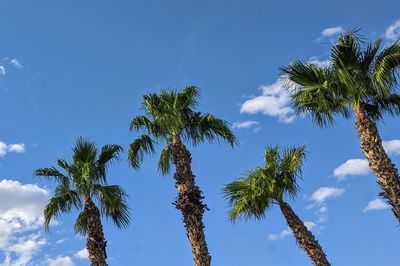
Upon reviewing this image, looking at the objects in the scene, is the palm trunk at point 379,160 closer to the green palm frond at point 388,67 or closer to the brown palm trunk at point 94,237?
the green palm frond at point 388,67

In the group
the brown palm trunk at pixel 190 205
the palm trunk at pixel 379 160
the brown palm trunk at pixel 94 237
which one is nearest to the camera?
the palm trunk at pixel 379 160

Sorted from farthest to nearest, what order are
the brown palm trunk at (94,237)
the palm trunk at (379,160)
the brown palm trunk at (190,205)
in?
1. the brown palm trunk at (94,237)
2. the brown palm trunk at (190,205)
3. the palm trunk at (379,160)

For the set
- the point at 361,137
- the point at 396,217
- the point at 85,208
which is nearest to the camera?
the point at 396,217

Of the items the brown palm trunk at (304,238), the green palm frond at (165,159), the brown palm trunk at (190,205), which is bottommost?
the brown palm trunk at (304,238)

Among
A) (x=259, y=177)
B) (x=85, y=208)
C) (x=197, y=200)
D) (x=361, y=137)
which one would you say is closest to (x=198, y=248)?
(x=197, y=200)

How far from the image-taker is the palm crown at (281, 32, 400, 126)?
16.1 metres

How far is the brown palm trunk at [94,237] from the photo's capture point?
1895 centimetres

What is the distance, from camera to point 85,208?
778 inches

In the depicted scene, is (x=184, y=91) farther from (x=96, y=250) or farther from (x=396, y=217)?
(x=396, y=217)

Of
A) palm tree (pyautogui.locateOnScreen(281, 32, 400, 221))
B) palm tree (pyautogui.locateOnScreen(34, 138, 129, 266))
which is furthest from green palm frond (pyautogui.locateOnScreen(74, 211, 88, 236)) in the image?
palm tree (pyautogui.locateOnScreen(281, 32, 400, 221))

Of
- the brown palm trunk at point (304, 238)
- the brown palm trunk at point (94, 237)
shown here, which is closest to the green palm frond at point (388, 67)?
the brown palm trunk at point (304, 238)

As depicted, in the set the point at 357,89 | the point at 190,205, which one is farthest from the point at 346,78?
the point at 190,205

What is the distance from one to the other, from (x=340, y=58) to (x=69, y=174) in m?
10.6

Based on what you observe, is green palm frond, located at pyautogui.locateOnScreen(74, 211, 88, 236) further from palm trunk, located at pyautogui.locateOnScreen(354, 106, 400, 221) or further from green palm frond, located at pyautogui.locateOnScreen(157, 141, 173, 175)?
palm trunk, located at pyautogui.locateOnScreen(354, 106, 400, 221)
